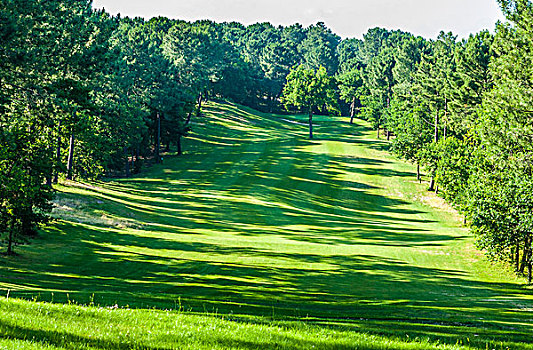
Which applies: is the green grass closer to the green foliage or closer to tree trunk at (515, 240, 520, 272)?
tree trunk at (515, 240, 520, 272)

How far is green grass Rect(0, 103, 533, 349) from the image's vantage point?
457 inches

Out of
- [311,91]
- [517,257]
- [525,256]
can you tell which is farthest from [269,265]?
[311,91]

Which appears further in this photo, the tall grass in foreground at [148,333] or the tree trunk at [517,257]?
the tree trunk at [517,257]

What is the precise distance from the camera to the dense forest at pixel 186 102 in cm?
2472

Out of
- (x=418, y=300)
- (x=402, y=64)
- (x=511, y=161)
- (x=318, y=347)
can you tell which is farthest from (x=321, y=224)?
(x=402, y=64)

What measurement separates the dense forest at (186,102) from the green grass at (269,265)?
349 centimetres

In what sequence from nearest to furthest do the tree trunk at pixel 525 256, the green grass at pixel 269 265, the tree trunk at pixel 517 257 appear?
1. the green grass at pixel 269 265
2. the tree trunk at pixel 525 256
3. the tree trunk at pixel 517 257

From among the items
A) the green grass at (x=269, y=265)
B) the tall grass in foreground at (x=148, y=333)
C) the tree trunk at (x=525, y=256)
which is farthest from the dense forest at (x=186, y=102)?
the tall grass in foreground at (x=148, y=333)

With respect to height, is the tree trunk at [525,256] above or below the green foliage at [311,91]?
below

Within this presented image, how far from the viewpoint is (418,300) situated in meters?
21.2

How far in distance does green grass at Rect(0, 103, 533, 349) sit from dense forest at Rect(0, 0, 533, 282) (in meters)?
3.49

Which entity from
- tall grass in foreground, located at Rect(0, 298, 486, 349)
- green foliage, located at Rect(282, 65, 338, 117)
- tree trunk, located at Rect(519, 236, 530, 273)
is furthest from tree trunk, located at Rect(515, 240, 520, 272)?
green foliage, located at Rect(282, 65, 338, 117)

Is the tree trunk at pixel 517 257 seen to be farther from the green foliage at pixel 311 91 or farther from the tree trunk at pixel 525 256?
the green foliage at pixel 311 91

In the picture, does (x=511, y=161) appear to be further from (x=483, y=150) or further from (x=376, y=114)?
(x=376, y=114)
